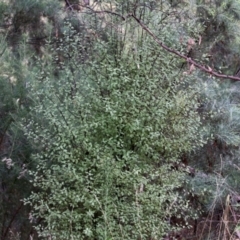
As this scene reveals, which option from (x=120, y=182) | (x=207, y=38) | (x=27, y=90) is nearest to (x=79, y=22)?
(x=27, y=90)

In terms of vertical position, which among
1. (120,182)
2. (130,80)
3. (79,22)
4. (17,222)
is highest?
(79,22)

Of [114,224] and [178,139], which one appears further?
[178,139]

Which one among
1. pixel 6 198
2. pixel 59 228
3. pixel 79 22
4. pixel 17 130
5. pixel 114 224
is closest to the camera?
pixel 114 224

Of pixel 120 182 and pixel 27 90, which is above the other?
pixel 27 90

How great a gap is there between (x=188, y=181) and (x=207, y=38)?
6.39 ft

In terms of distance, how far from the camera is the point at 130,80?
4.02m

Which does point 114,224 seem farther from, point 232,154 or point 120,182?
point 232,154

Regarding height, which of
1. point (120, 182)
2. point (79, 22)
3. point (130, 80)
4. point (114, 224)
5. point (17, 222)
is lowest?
point (17, 222)

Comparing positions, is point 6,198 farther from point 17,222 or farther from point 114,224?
point 114,224

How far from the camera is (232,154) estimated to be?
16.4 feet

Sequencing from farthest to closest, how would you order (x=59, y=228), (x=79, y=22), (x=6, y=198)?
1. (x=79, y=22)
2. (x=6, y=198)
3. (x=59, y=228)

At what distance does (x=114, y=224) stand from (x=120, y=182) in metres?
0.40

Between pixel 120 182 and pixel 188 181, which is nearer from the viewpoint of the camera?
pixel 120 182

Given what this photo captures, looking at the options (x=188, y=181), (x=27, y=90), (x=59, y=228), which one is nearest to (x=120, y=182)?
(x=59, y=228)
